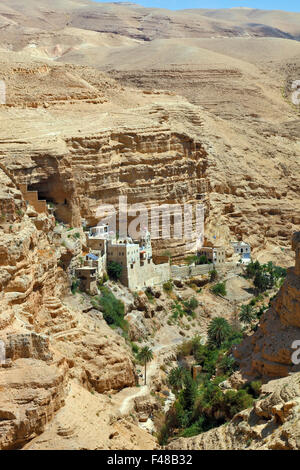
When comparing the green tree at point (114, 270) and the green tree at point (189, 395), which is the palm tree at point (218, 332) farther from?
the green tree at point (189, 395)

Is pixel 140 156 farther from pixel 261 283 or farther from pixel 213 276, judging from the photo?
pixel 261 283

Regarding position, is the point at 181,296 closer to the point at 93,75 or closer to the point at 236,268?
the point at 236,268

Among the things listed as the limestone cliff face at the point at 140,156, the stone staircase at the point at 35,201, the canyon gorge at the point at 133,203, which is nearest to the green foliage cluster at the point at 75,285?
the canyon gorge at the point at 133,203

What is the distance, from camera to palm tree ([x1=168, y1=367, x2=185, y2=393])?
42.5 metres

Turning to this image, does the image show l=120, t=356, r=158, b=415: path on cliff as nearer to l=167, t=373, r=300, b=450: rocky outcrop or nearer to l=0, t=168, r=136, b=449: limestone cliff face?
l=0, t=168, r=136, b=449: limestone cliff face

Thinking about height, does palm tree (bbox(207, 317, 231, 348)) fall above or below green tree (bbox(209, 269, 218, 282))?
above

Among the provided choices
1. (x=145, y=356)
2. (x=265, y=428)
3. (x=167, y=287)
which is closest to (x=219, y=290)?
(x=167, y=287)

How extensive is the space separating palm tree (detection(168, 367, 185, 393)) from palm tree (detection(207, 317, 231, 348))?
4247 millimetres

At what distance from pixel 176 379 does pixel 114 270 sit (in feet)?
32.6

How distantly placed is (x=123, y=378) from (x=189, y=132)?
3270cm

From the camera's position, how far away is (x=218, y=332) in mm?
47344

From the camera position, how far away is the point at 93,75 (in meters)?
69.4

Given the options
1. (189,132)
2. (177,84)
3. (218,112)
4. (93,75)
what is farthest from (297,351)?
(177,84)

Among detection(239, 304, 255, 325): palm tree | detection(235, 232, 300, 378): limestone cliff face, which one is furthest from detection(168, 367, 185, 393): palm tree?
detection(239, 304, 255, 325): palm tree
